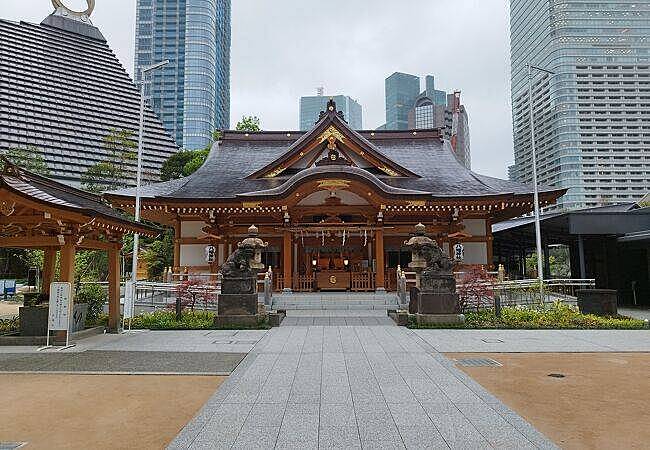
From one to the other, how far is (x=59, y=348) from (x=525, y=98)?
24.6m

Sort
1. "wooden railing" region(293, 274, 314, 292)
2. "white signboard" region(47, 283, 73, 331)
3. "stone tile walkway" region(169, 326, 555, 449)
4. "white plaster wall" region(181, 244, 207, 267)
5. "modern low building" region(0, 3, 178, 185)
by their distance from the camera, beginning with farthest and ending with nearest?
"modern low building" region(0, 3, 178, 185)
"white plaster wall" region(181, 244, 207, 267)
"wooden railing" region(293, 274, 314, 292)
"white signboard" region(47, 283, 73, 331)
"stone tile walkway" region(169, 326, 555, 449)

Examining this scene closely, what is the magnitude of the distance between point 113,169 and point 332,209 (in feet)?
95.4

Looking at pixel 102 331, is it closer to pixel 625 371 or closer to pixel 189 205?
pixel 189 205

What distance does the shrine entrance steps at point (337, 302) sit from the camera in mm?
17141

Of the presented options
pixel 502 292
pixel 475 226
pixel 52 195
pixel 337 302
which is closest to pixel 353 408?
pixel 52 195

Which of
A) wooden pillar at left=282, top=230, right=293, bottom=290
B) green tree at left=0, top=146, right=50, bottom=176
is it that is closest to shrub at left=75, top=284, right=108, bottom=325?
wooden pillar at left=282, top=230, right=293, bottom=290

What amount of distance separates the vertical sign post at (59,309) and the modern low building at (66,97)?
121 ft

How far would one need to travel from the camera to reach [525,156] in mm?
26453

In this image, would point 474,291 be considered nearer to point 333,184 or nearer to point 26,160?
point 333,184

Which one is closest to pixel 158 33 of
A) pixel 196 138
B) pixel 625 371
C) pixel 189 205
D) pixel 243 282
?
pixel 196 138

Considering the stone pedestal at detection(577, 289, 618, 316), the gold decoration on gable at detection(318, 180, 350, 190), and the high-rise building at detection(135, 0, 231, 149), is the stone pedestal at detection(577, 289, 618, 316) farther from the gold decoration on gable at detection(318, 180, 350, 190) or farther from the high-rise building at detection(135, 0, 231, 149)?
the high-rise building at detection(135, 0, 231, 149)

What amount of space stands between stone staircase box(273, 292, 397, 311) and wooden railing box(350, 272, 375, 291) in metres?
1.99

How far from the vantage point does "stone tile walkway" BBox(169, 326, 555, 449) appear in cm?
444

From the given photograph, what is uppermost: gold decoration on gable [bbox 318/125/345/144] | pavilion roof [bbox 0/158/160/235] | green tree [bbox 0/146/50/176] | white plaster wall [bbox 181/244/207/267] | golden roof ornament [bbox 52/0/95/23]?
golden roof ornament [bbox 52/0/95/23]
